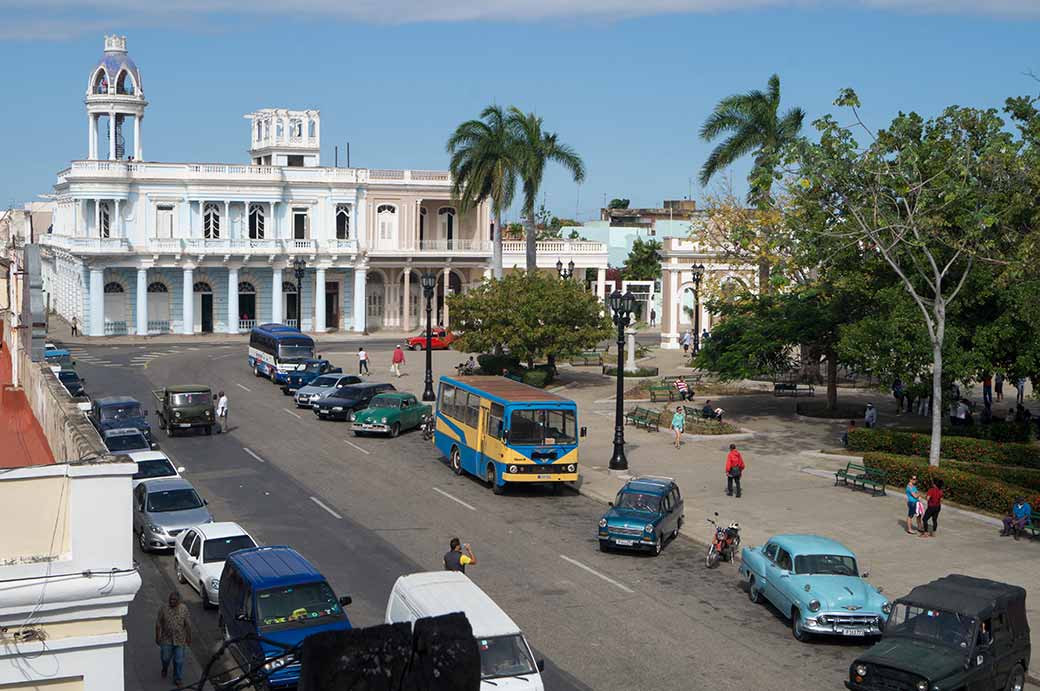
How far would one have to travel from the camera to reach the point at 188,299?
73625mm

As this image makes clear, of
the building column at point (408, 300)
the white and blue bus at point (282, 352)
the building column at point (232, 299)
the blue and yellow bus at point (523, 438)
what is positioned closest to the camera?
the blue and yellow bus at point (523, 438)

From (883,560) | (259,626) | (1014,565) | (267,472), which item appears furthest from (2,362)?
(1014,565)

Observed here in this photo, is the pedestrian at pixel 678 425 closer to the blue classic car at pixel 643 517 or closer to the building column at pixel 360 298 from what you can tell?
the blue classic car at pixel 643 517

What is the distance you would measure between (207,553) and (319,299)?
186 ft

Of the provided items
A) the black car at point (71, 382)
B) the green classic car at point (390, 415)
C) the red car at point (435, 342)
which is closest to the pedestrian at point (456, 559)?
the green classic car at point (390, 415)

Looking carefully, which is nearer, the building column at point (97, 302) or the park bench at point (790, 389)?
the park bench at point (790, 389)

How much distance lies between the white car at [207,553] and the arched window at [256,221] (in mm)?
55493

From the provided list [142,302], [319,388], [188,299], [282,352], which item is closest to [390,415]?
[319,388]

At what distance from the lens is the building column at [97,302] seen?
233 feet

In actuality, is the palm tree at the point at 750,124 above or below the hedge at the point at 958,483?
above

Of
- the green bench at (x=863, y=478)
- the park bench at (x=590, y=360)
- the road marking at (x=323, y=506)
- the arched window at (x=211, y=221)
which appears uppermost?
the arched window at (x=211, y=221)

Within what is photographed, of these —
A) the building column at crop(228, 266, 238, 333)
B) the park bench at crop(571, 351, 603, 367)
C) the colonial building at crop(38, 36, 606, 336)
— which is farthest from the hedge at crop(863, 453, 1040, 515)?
the building column at crop(228, 266, 238, 333)

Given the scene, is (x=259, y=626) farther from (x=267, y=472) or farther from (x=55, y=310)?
(x=55, y=310)

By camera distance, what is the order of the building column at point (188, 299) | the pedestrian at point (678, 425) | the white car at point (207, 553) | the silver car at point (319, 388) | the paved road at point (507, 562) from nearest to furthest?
the paved road at point (507, 562) → the white car at point (207, 553) → the pedestrian at point (678, 425) → the silver car at point (319, 388) → the building column at point (188, 299)
